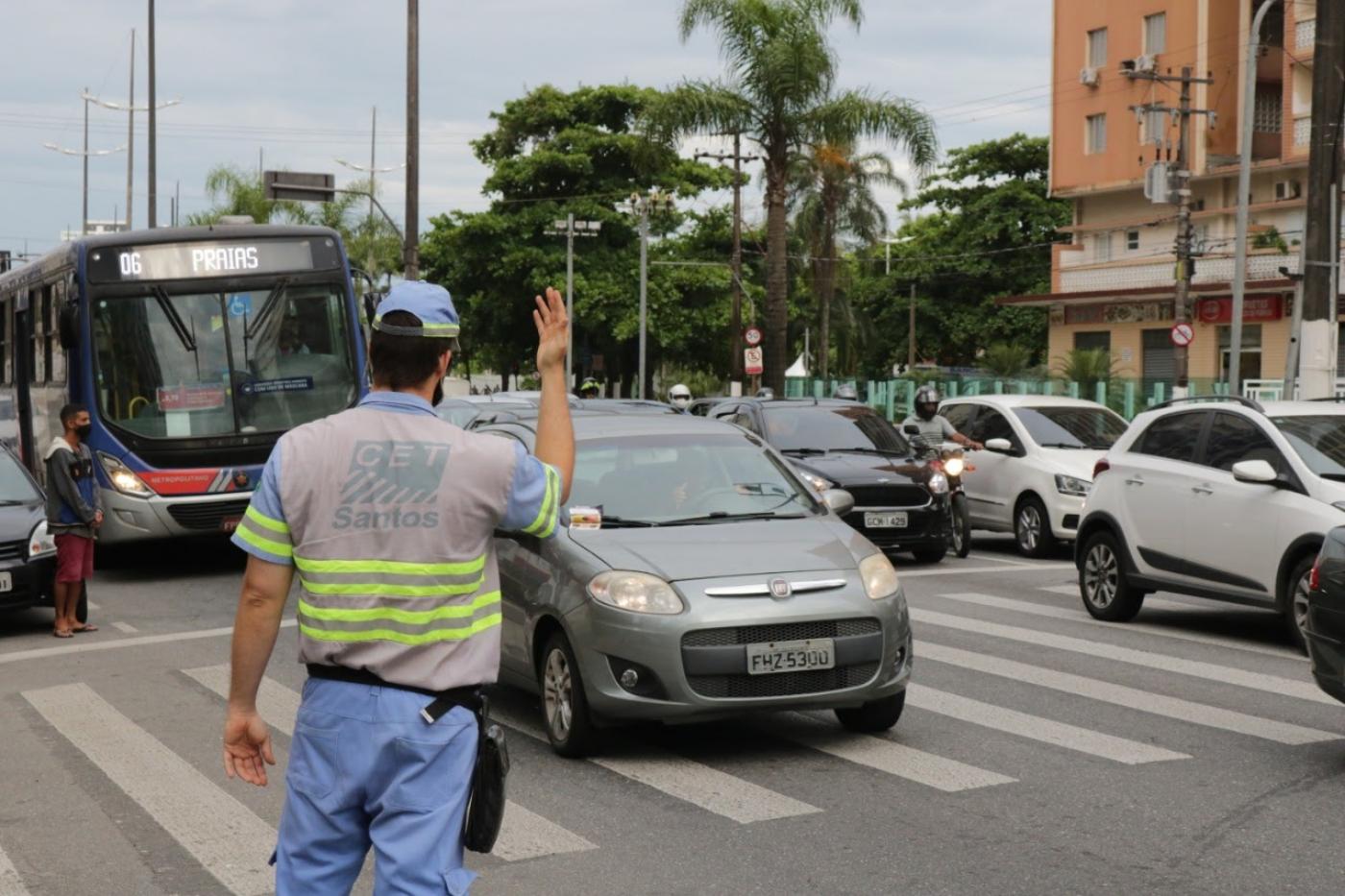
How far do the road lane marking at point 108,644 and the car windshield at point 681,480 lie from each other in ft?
13.7

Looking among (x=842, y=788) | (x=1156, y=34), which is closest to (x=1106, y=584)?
(x=842, y=788)

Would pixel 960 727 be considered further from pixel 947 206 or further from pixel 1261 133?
pixel 947 206

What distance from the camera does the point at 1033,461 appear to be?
730 inches

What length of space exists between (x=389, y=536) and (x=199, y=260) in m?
13.6

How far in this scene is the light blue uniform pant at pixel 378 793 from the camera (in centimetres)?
363

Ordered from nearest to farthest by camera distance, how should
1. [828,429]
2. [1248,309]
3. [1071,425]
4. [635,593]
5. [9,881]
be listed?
[9,881] < [635,593] < [828,429] < [1071,425] < [1248,309]

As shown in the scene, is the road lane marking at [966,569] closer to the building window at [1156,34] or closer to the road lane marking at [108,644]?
the road lane marking at [108,644]

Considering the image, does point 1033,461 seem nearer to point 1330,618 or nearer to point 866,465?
point 866,465

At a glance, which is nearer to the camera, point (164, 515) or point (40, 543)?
point (40, 543)

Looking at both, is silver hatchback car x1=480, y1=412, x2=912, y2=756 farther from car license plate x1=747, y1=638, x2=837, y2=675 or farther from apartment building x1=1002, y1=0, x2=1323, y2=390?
apartment building x1=1002, y1=0, x2=1323, y2=390

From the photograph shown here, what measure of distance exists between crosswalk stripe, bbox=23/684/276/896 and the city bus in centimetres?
638

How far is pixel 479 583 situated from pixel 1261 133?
160 feet

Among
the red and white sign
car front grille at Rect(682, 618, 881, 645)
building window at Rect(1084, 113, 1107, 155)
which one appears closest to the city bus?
car front grille at Rect(682, 618, 881, 645)

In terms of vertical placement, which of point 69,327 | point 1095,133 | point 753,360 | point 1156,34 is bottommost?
point 69,327
